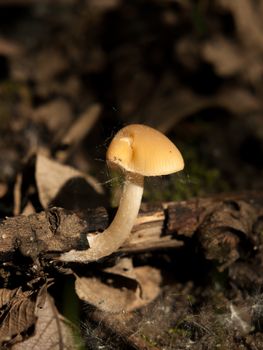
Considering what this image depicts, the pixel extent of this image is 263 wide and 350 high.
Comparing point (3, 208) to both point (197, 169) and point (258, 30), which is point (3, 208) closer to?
point (197, 169)

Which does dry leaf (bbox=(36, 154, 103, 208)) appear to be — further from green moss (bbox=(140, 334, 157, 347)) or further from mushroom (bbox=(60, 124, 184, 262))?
green moss (bbox=(140, 334, 157, 347))

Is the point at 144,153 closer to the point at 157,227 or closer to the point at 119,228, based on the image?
the point at 119,228

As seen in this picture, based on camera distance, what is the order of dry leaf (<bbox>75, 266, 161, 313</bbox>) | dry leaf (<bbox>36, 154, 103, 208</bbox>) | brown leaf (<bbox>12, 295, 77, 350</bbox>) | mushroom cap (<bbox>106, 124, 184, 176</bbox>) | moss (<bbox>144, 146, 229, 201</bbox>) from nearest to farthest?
mushroom cap (<bbox>106, 124, 184, 176</bbox>), brown leaf (<bbox>12, 295, 77, 350</bbox>), dry leaf (<bbox>75, 266, 161, 313</bbox>), dry leaf (<bbox>36, 154, 103, 208</bbox>), moss (<bbox>144, 146, 229, 201</bbox>)

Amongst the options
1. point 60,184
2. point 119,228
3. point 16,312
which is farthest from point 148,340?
point 60,184

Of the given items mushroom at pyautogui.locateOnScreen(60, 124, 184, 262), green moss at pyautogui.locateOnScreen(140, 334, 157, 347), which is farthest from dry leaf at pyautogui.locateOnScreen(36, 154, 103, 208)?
green moss at pyautogui.locateOnScreen(140, 334, 157, 347)

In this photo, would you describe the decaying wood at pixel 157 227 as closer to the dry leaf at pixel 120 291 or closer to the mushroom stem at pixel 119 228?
the mushroom stem at pixel 119 228

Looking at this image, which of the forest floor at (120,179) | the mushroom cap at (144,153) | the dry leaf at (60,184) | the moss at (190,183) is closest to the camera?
the mushroom cap at (144,153)

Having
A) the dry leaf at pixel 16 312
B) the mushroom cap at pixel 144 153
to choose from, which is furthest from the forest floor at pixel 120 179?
the mushroom cap at pixel 144 153
